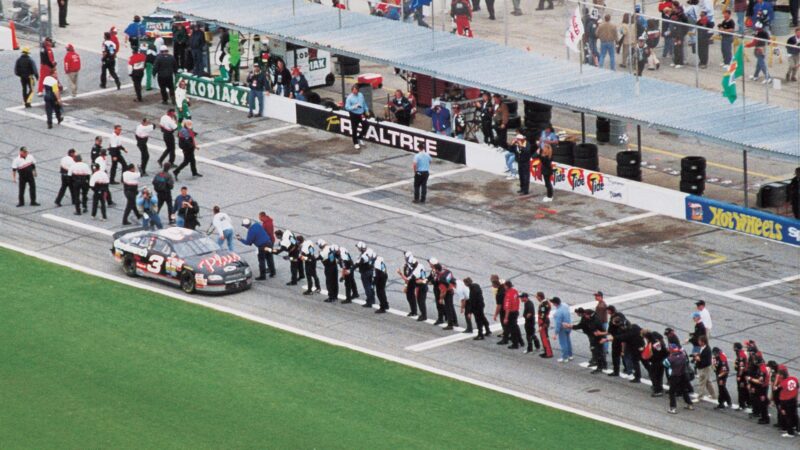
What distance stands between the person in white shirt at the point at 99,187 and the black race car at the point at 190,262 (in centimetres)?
418

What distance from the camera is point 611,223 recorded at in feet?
147

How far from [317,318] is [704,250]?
10.1 metres

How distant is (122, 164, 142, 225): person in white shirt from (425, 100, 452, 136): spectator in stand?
990cm

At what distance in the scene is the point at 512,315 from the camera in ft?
121

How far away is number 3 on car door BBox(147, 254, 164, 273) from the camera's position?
40.8 metres

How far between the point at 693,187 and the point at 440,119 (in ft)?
28.0

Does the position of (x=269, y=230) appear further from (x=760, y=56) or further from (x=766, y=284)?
(x=760, y=56)

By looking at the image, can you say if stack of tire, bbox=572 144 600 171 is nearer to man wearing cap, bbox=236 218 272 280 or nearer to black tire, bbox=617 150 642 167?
black tire, bbox=617 150 642 167

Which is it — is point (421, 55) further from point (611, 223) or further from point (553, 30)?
point (611, 223)

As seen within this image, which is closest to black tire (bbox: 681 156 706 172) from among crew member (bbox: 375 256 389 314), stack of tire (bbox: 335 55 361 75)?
crew member (bbox: 375 256 389 314)

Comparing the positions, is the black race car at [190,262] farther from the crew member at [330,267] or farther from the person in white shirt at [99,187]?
the person in white shirt at [99,187]

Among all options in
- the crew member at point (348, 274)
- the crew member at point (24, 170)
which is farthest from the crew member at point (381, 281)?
the crew member at point (24, 170)

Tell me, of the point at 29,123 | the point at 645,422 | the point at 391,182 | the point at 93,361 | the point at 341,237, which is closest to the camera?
the point at 645,422

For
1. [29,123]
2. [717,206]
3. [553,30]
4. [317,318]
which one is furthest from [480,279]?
[29,123]
